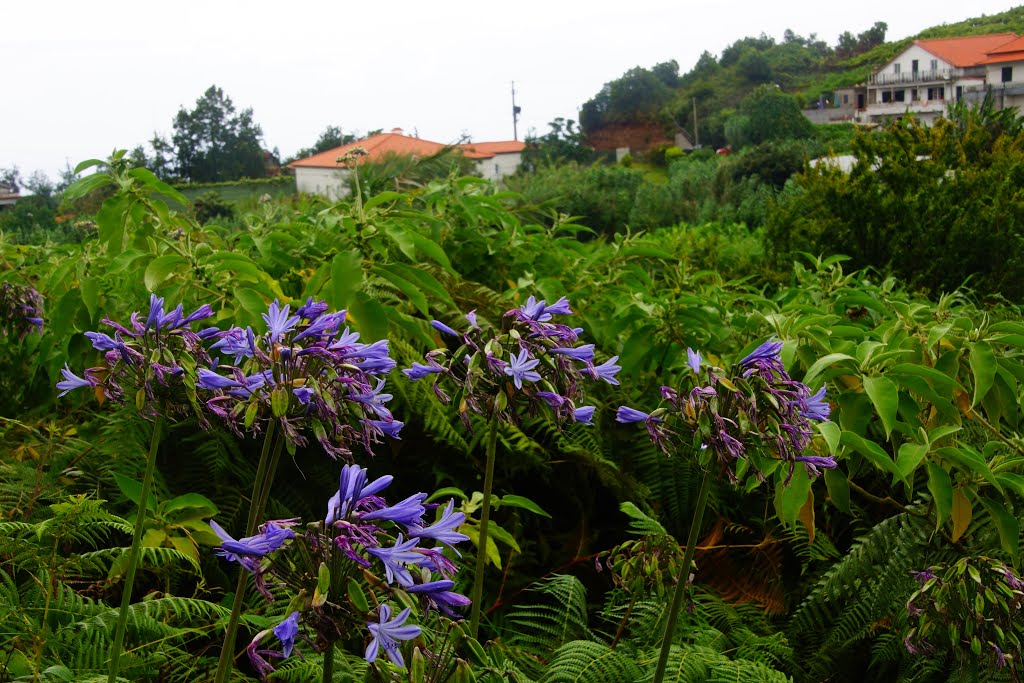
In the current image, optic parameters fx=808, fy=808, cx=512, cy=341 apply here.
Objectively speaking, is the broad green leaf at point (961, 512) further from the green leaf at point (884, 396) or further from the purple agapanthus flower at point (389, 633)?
the purple agapanthus flower at point (389, 633)

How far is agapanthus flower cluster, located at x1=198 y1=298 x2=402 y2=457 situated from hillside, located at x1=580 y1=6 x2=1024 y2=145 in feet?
280

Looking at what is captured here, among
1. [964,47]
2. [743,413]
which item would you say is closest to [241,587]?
[743,413]

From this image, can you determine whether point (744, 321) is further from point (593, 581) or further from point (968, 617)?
point (968, 617)

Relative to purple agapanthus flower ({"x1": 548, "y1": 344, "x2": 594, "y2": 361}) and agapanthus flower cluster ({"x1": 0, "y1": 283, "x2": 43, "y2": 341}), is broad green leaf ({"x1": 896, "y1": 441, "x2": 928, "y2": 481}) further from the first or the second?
agapanthus flower cluster ({"x1": 0, "y1": 283, "x2": 43, "y2": 341})

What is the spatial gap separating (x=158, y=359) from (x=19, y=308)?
2.24 m

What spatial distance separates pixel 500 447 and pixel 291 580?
2095 millimetres

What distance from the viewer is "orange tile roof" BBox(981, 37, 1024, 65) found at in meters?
60.3

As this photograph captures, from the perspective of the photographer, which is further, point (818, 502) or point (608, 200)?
point (608, 200)

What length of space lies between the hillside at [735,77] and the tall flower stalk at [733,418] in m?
85.0

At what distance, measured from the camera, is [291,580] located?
1053mm

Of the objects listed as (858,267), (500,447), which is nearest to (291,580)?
(500,447)

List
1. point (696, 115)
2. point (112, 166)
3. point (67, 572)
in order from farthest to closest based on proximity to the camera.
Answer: point (696, 115) < point (112, 166) < point (67, 572)

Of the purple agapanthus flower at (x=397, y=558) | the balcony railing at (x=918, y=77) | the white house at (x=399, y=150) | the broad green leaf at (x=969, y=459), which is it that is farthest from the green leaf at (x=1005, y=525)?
the balcony railing at (x=918, y=77)

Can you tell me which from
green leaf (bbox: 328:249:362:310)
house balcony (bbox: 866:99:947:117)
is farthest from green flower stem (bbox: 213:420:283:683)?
house balcony (bbox: 866:99:947:117)
